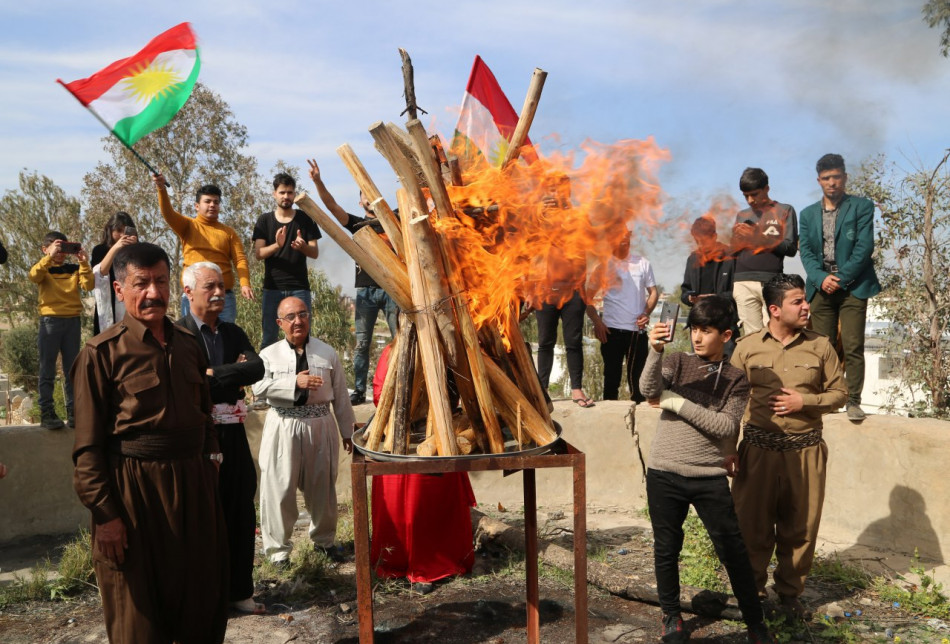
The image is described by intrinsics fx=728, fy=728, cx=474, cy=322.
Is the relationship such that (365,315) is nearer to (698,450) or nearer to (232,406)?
(232,406)

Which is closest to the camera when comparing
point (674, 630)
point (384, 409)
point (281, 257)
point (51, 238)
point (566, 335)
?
point (384, 409)

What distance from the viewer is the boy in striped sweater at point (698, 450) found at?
4.18 meters

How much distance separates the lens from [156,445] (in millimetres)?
3566

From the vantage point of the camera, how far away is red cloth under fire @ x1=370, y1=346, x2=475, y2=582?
5.41 m

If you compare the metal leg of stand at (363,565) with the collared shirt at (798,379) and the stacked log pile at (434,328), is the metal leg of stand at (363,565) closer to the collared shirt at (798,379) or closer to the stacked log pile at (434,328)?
the stacked log pile at (434,328)

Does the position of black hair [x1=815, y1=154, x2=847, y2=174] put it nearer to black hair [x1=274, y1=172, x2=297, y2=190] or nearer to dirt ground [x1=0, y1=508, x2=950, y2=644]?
dirt ground [x1=0, y1=508, x2=950, y2=644]

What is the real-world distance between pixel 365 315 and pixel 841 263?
4.50 metres

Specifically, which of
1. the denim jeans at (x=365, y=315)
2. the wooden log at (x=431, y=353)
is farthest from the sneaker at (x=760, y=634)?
the denim jeans at (x=365, y=315)

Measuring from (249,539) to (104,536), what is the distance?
157cm

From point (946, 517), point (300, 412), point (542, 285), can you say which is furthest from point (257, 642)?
point (946, 517)

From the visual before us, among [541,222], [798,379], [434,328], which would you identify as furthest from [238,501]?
[798,379]

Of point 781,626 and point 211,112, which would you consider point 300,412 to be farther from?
point 211,112

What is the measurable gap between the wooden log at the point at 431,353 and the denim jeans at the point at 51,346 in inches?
182

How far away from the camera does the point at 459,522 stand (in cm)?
553
